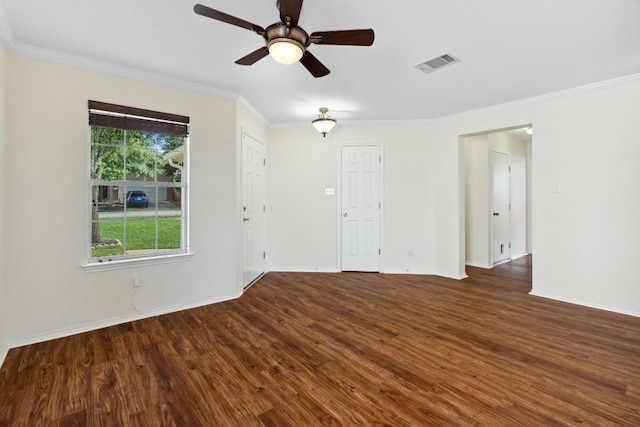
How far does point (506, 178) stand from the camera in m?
5.99

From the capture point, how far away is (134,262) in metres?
3.09

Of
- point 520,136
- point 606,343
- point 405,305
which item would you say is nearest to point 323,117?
point 405,305

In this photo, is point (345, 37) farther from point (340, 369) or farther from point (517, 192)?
point (517, 192)

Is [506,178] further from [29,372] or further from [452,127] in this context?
[29,372]

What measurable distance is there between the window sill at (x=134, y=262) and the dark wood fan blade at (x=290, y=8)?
8.75 feet

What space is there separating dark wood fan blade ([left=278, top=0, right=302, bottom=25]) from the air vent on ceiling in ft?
5.23

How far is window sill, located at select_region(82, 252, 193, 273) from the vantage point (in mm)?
2869

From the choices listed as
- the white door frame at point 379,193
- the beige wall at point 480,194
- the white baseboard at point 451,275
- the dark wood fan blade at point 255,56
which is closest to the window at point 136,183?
the dark wood fan blade at point 255,56

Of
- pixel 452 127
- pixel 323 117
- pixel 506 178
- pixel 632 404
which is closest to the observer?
pixel 632 404

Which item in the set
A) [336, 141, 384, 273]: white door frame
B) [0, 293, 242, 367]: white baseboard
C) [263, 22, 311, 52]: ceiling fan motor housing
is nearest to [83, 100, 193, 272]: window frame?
[0, 293, 242, 367]: white baseboard

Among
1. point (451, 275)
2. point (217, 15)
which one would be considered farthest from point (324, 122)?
point (451, 275)

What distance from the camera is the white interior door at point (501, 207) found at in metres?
5.63

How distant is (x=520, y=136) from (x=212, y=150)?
6.02 metres

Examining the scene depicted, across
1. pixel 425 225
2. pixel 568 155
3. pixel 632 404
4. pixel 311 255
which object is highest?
pixel 568 155
